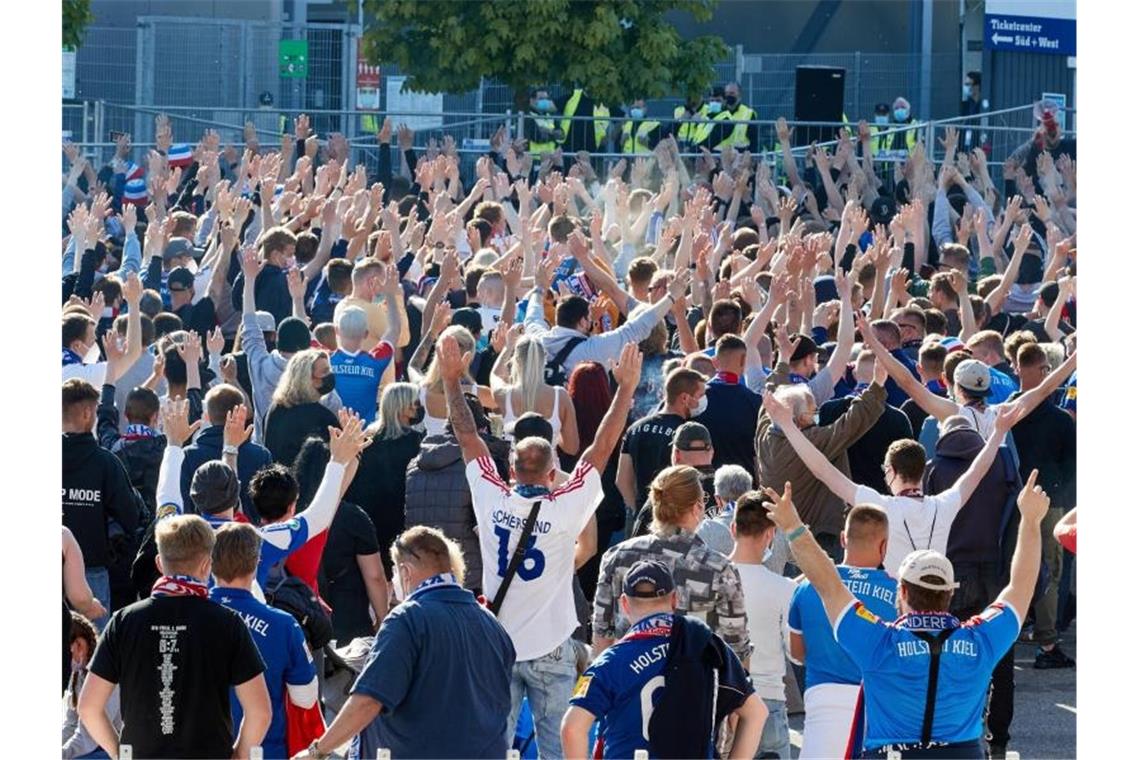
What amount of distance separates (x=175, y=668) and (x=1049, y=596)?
5.94m

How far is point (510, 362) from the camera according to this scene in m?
10.1

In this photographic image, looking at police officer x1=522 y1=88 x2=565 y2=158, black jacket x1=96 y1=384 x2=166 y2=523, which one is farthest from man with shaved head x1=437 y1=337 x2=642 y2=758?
police officer x1=522 y1=88 x2=565 y2=158

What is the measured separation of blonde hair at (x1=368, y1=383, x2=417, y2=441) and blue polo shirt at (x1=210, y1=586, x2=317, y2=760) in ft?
8.55

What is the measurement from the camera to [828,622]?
6984 millimetres

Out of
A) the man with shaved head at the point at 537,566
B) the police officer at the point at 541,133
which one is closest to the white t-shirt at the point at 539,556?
the man with shaved head at the point at 537,566

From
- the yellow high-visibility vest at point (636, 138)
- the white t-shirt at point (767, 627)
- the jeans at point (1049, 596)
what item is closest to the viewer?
the white t-shirt at point (767, 627)

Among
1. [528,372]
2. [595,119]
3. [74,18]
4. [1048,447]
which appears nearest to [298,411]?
[528,372]

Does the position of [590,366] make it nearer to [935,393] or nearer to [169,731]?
[935,393]

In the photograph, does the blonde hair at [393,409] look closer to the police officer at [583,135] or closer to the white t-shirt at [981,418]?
the white t-shirt at [981,418]

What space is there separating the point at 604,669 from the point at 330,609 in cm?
237

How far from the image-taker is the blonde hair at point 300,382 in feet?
30.6

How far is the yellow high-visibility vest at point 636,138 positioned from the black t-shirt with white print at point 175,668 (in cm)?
1621

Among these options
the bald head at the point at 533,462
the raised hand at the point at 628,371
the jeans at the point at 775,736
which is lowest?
the jeans at the point at 775,736

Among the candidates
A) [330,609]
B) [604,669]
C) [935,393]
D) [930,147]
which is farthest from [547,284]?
[930,147]
